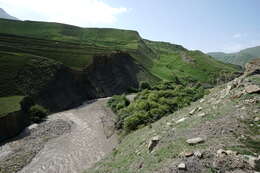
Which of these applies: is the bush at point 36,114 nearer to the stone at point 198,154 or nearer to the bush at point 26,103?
the bush at point 26,103

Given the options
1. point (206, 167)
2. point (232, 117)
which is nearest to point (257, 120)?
point (232, 117)

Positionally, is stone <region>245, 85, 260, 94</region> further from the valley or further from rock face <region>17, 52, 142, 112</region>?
rock face <region>17, 52, 142, 112</region>

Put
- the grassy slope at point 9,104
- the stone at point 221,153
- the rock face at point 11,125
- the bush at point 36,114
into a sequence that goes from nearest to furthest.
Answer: the stone at point 221,153, the rock face at point 11,125, the grassy slope at point 9,104, the bush at point 36,114

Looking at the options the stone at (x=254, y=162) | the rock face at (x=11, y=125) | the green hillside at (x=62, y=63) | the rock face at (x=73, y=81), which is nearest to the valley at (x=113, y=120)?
the stone at (x=254, y=162)

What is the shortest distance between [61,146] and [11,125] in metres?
9.74

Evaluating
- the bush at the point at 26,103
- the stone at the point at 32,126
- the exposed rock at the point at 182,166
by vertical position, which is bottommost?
the stone at the point at 32,126

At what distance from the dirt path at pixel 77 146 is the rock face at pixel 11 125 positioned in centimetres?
662

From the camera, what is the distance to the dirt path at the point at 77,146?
22.7m

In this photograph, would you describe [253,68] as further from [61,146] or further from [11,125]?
[11,125]

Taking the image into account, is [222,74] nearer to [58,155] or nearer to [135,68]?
[135,68]

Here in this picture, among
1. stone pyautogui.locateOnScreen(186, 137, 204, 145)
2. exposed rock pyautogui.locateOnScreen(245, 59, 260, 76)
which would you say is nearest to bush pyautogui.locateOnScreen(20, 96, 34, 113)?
stone pyautogui.locateOnScreen(186, 137, 204, 145)

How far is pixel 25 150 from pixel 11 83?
961 inches

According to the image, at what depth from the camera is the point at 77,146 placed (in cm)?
2800

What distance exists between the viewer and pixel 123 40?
163625 millimetres
